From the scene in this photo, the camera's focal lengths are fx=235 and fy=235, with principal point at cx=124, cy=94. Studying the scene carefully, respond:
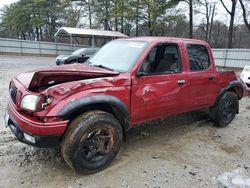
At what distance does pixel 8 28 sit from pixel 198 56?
52684mm

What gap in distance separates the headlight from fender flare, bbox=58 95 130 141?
30 centimetres

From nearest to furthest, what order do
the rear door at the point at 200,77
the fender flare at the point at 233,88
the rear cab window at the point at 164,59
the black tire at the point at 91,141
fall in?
1. the black tire at the point at 91,141
2. the rear cab window at the point at 164,59
3. the rear door at the point at 200,77
4. the fender flare at the point at 233,88

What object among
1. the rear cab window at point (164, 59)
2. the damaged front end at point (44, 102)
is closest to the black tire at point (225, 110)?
the rear cab window at point (164, 59)

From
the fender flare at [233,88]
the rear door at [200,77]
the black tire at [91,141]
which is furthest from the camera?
the fender flare at [233,88]

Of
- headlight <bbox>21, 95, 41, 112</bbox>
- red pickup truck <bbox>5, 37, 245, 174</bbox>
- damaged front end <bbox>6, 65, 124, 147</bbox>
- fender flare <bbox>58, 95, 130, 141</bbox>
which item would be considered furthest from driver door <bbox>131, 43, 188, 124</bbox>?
headlight <bbox>21, 95, 41, 112</bbox>

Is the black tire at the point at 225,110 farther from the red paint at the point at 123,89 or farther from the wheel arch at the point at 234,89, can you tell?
the red paint at the point at 123,89

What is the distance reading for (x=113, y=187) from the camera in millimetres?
2922

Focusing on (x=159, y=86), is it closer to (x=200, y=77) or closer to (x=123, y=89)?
(x=123, y=89)

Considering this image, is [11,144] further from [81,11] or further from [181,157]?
[81,11]

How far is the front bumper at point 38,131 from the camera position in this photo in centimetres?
273

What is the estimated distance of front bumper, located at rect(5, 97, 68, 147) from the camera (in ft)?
8.95

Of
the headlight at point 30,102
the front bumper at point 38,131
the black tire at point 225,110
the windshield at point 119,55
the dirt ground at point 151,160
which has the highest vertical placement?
the windshield at point 119,55

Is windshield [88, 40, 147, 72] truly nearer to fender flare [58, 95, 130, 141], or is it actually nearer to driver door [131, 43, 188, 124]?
driver door [131, 43, 188, 124]

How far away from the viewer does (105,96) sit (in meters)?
3.12
